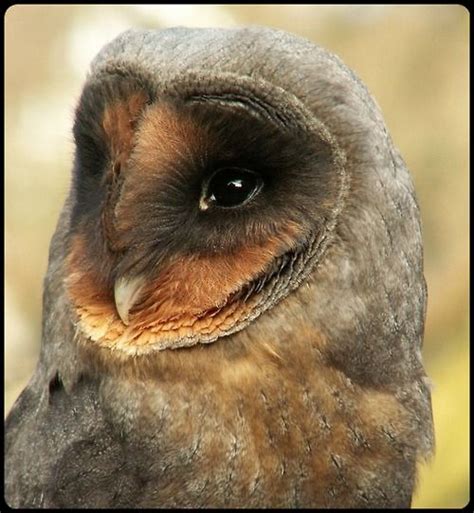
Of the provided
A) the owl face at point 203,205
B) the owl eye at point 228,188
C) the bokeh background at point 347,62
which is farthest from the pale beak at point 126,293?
the bokeh background at point 347,62

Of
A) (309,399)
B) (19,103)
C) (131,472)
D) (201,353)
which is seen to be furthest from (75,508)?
(19,103)

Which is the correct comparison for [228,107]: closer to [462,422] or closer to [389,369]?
[389,369]

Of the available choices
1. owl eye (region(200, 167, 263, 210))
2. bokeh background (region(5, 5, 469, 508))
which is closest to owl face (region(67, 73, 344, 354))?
owl eye (region(200, 167, 263, 210))

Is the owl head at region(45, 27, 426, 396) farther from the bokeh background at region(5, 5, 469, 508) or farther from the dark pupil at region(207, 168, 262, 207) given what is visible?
the bokeh background at region(5, 5, 469, 508)

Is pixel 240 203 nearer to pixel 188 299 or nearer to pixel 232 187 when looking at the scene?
pixel 232 187

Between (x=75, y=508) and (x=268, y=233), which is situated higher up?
(x=268, y=233)

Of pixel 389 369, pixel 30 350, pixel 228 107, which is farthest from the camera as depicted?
pixel 30 350

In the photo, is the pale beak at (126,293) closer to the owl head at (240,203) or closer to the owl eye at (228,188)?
the owl head at (240,203)
